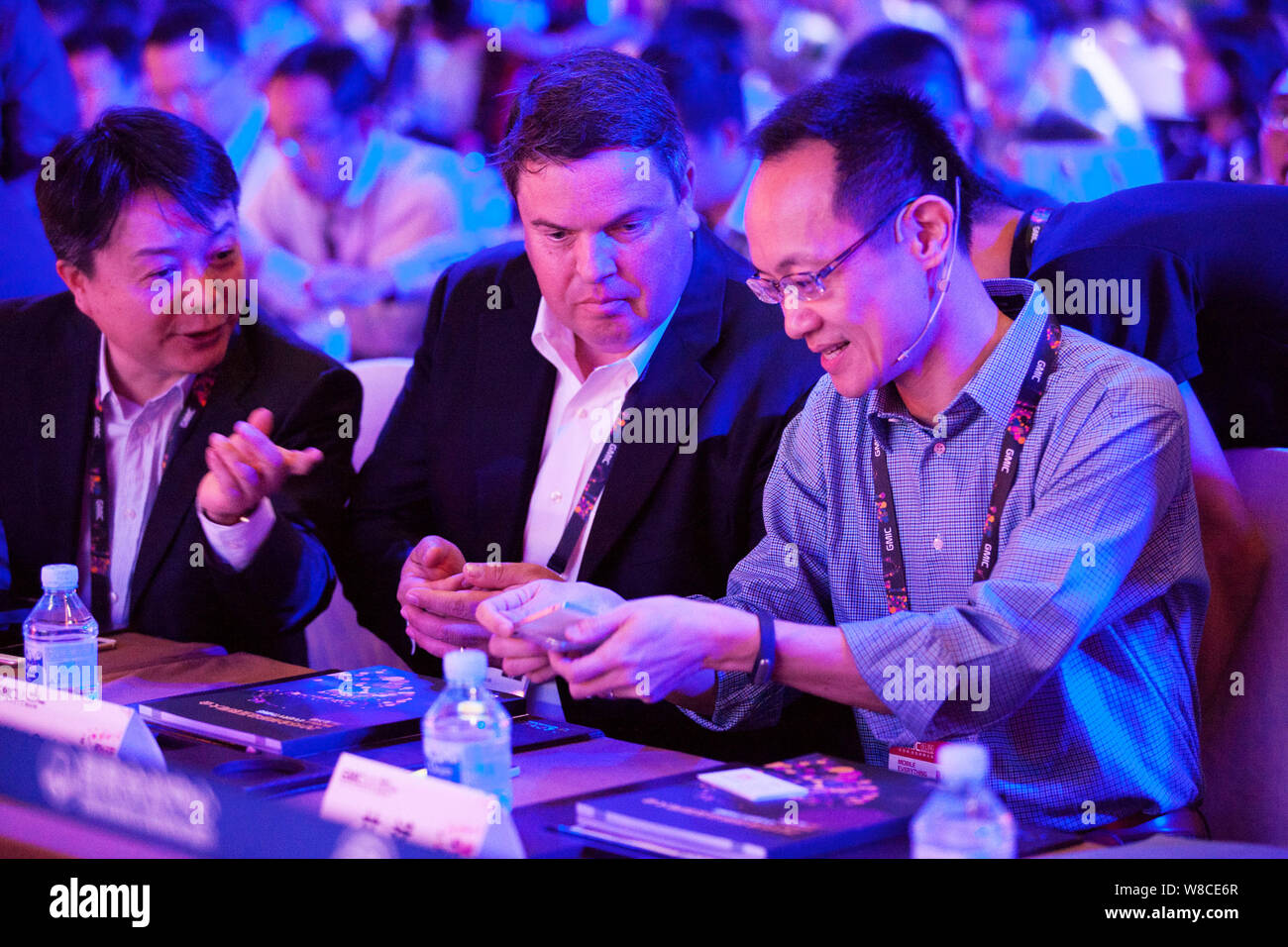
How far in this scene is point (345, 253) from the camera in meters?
3.40

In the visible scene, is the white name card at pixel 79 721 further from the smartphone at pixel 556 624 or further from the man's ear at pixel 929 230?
Result: the man's ear at pixel 929 230

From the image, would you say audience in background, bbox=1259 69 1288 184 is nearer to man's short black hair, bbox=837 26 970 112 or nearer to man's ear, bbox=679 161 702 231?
man's short black hair, bbox=837 26 970 112

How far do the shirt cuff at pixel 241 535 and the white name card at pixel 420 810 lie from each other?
1181 millimetres

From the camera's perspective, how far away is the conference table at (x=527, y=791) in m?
1.29

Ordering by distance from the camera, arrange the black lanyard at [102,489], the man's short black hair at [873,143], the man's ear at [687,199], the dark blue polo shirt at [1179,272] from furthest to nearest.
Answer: the black lanyard at [102,489]
the man's ear at [687,199]
the dark blue polo shirt at [1179,272]
the man's short black hair at [873,143]

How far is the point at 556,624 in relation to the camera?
1532 millimetres

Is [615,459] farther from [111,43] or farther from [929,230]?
[111,43]

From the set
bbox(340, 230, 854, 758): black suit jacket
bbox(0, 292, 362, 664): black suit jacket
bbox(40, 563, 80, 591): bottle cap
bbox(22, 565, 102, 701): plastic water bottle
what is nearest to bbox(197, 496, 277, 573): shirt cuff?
bbox(0, 292, 362, 664): black suit jacket

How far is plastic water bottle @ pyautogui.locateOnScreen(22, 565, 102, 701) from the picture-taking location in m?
1.97

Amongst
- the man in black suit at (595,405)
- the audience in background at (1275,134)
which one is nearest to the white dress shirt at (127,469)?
the man in black suit at (595,405)

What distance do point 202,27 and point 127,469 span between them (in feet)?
4.53

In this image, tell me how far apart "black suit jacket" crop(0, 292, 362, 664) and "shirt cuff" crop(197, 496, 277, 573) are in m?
0.02

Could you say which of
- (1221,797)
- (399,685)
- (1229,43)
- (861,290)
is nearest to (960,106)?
(1229,43)
